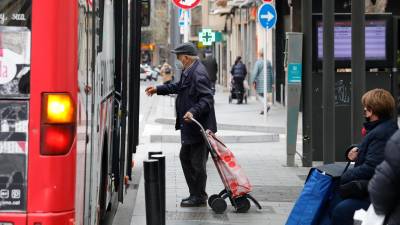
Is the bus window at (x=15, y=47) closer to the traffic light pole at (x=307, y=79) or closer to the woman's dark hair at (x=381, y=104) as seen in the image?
the woman's dark hair at (x=381, y=104)

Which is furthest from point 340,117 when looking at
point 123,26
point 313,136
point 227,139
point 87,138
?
point 87,138

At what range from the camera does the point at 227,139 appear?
16.7 meters

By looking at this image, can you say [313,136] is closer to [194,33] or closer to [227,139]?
[227,139]

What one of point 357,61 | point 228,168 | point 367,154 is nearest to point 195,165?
point 228,168

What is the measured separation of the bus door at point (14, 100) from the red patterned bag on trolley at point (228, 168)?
401cm

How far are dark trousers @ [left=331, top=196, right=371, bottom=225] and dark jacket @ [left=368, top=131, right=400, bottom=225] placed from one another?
1.74 metres

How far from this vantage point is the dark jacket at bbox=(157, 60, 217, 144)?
28.7 ft

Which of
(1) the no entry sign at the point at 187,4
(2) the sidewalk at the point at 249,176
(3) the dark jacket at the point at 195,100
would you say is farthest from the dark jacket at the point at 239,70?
(3) the dark jacket at the point at 195,100

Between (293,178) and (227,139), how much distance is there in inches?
208

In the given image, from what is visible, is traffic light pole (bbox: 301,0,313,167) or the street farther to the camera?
traffic light pole (bbox: 301,0,313,167)

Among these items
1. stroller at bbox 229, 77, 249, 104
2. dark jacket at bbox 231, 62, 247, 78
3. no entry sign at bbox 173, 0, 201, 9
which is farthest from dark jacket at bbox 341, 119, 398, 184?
stroller at bbox 229, 77, 249, 104

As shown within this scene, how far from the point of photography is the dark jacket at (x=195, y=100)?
28.7ft

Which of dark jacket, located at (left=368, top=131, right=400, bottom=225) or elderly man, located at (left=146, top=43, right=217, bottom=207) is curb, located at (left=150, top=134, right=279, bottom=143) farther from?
dark jacket, located at (left=368, top=131, right=400, bottom=225)

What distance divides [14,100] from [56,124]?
28cm
